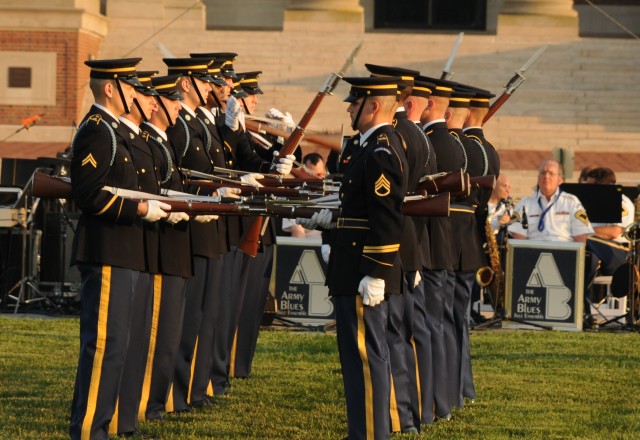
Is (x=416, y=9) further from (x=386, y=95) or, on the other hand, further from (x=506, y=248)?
(x=386, y=95)

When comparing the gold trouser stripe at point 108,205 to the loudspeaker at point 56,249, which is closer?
the gold trouser stripe at point 108,205

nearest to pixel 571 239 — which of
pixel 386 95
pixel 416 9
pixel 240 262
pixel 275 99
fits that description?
pixel 240 262

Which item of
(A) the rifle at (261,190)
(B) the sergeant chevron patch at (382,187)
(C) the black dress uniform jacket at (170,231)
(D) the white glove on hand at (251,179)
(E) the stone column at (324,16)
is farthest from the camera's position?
(E) the stone column at (324,16)

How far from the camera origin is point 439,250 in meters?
9.84

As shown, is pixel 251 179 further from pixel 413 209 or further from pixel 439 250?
pixel 413 209

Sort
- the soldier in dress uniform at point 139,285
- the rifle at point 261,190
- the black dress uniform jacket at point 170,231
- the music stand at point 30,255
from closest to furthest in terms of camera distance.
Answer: the soldier in dress uniform at point 139,285 < the black dress uniform jacket at point 170,231 < the rifle at point 261,190 < the music stand at point 30,255

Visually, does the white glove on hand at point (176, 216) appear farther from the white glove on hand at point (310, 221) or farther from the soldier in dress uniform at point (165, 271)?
the white glove on hand at point (310, 221)

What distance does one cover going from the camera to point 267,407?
34.1 ft

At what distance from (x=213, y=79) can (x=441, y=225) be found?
190 centimetres

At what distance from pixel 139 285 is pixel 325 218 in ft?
3.77

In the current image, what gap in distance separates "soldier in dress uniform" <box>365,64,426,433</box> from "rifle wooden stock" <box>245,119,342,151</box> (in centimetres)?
247

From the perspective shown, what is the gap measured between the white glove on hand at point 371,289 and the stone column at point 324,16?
2408 centimetres

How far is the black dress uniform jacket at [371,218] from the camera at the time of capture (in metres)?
7.96

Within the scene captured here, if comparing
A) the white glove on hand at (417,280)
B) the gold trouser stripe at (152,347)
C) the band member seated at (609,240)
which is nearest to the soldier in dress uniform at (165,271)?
the gold trouser stripe at (152,347)
